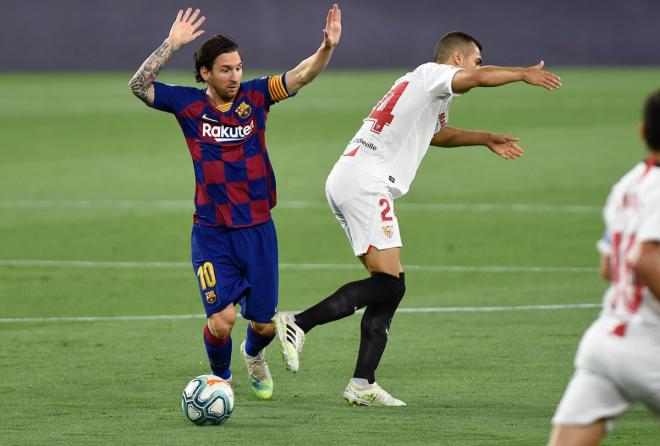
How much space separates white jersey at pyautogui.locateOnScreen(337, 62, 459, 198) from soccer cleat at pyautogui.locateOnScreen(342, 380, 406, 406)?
1198 millimetres

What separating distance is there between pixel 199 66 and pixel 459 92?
4.90 ft

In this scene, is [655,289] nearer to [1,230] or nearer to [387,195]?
[387,195]

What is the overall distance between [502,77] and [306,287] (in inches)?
200

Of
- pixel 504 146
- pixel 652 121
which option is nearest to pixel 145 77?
pixel 504 146

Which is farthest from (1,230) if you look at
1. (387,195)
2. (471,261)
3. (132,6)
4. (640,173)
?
(132,6)

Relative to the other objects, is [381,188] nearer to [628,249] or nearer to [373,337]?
[373,337]

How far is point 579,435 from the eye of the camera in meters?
4.75

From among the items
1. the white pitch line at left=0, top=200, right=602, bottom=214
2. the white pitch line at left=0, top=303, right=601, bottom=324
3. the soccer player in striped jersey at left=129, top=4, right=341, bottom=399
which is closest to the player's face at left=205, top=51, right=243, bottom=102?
the soccer player in striped jersey at left=129, top=4, right=341, bottom=399

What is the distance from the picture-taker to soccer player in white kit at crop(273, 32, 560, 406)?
7.63 m

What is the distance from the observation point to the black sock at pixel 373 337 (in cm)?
769

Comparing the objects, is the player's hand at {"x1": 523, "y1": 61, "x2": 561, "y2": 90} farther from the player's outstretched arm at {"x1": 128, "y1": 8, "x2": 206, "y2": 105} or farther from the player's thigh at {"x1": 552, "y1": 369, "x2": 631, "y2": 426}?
the player's thigh at {"x1": 552, "y1": 369, "x2": 631, "y2": 426}

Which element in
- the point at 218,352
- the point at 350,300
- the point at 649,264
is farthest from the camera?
the point at 218,352

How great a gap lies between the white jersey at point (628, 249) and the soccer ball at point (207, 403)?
9.38 ft

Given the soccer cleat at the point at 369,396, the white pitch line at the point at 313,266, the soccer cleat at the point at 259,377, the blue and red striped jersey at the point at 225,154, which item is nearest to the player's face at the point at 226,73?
the blue and red striped jersey at the point at 225,154
